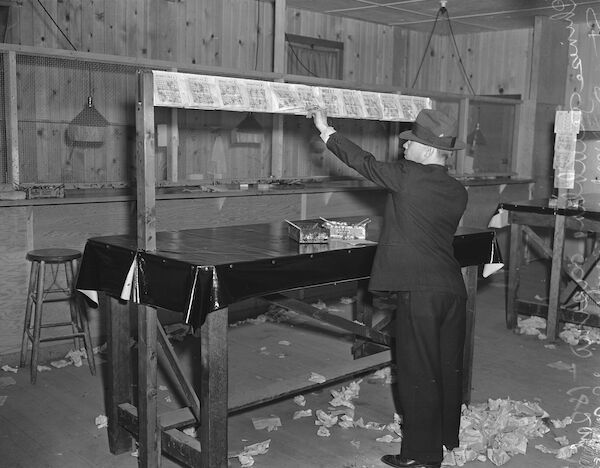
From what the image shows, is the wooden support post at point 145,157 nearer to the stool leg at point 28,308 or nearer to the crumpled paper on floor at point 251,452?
the crumpled paper on floor at point 251,452

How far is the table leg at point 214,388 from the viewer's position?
304cm

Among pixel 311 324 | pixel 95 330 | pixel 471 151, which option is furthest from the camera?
pixel 471 151

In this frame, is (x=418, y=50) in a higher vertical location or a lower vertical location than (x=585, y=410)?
higher

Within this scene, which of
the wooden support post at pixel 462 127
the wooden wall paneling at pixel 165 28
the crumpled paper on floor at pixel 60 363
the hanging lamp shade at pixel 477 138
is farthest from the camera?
the hanging lamp shade at pixel 477 138

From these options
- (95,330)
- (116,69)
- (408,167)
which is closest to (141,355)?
(408,167)

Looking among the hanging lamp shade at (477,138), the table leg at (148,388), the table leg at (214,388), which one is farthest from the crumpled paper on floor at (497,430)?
the hanging lamp shade at (477,138)

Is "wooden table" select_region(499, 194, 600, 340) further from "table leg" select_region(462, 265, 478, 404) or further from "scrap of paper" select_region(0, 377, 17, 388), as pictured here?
"scrap of paper" select_region(0, 377, 17, 388)

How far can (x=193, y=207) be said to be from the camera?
5645 mm

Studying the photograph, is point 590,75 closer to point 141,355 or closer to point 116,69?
point 116,69

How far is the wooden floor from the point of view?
141 inches

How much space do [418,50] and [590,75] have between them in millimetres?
2248

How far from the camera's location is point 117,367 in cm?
360

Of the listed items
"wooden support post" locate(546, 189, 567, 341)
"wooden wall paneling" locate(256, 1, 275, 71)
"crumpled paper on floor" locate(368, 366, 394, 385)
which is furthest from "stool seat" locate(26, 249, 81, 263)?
"wooden wall paneling" locate(256, 1, 275, 71)

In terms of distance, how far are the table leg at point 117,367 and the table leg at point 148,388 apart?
30 cm
